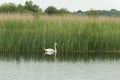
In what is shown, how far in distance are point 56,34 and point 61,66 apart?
17.4 feet

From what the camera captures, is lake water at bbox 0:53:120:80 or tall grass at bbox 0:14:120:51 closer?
lake water at bbox 0:53:120:80

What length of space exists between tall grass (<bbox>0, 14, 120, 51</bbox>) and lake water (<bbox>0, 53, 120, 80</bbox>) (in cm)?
104

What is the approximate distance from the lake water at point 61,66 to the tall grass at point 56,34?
104cm

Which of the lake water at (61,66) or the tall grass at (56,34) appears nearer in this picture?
the lake water at (61,66)

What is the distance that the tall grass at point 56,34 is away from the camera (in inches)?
1099

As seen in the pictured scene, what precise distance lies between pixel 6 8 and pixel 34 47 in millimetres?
17979

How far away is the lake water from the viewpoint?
20.4 m

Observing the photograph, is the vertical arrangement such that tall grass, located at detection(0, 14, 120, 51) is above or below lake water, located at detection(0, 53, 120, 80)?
above

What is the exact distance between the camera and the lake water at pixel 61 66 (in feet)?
66.9

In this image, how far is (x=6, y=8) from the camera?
149 ft

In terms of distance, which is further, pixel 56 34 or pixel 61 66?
pixel 56 34

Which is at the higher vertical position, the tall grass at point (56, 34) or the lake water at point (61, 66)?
the tall grass at point (56, 34)

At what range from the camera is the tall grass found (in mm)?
27906

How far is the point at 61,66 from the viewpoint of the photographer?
23.2m
